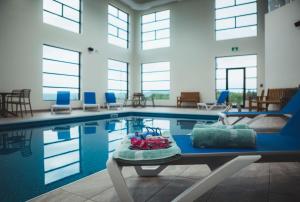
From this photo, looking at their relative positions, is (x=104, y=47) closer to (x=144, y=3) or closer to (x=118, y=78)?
(x=118, y=78)

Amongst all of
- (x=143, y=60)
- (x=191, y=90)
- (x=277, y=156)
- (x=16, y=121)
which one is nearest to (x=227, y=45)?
(x=191, y=90)

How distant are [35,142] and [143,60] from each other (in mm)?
9166

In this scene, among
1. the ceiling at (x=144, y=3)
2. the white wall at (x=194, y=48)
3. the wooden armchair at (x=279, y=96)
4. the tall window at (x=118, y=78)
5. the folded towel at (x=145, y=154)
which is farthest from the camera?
the tall window at (x=118, y=78)

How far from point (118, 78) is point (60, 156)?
8.85m

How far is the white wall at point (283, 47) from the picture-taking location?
21.9 feet

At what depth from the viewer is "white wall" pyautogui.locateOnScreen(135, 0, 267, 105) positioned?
10.2 meters

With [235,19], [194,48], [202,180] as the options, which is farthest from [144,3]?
[202,180]

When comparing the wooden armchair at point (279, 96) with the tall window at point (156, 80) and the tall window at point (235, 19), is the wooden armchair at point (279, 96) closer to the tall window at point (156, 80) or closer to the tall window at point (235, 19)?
the tall window at point (235, 19)

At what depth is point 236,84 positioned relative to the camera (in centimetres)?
988

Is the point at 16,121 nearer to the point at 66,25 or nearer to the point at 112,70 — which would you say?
the point at 66,25

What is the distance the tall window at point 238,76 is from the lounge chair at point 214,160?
28.4ft

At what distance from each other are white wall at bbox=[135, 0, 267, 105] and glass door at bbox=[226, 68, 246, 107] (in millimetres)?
700

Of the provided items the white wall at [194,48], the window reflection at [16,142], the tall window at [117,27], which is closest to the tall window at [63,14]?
the tall window at [117,27]

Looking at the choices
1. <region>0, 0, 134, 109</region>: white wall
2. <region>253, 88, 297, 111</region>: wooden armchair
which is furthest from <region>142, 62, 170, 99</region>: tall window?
<region>253, 88, 297, 111</region>: wooden armchair
